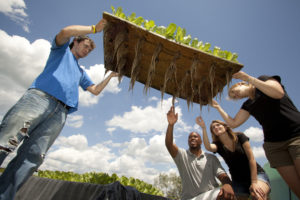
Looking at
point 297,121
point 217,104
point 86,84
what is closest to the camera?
point 297,121

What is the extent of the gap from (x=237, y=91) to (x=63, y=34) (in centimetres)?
237

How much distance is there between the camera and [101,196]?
8.57 feet

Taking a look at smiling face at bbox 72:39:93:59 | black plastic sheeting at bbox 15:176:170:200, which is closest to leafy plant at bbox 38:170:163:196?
black plastic sheeting at bbox 15:176:170:200

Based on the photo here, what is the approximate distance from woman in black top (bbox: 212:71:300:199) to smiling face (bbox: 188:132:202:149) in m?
1.23

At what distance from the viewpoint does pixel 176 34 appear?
78.8 inches

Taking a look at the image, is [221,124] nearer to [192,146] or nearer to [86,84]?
[192,146]

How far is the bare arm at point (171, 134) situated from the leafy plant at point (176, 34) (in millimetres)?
1288

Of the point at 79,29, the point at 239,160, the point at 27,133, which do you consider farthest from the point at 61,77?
the point at 239,160

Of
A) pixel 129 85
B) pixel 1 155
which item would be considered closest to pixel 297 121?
pixel 129 85

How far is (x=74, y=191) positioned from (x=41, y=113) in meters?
1.86

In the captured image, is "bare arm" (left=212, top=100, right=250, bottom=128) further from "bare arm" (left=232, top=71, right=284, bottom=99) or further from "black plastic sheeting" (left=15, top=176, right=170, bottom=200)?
"black plastic sheeting" (left=15, top=176, right=170, bottom=200)

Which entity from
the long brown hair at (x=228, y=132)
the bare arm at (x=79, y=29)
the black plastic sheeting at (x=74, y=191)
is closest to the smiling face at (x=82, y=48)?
the bare arm at (x=79, y=29)

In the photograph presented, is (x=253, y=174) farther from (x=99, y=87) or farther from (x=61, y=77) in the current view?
(x=61, y=77)

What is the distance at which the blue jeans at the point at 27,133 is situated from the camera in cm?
156
